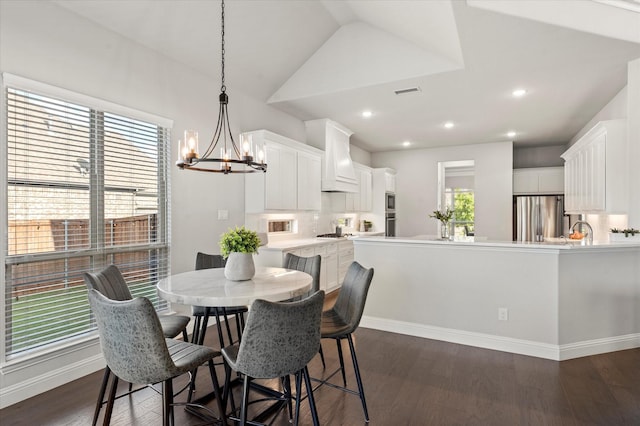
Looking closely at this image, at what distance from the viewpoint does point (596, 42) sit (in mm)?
3045

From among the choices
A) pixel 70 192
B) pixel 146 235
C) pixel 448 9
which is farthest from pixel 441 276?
pixel 70 192

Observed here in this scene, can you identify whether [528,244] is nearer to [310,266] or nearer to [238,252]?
[310,266]

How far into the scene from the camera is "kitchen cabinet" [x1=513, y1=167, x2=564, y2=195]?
6.91 metres

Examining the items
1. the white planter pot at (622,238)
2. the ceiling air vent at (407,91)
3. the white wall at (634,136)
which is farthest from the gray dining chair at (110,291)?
the white wall at (634,136)

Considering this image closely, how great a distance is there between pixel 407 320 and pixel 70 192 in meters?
3.40

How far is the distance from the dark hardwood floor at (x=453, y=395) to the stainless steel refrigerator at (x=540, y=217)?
3.90 metres

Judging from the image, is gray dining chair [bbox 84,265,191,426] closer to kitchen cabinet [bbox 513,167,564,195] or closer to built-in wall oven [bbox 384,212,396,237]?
built-in wall oven [bbox 384,212,396,237]

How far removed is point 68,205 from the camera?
9.25 feet

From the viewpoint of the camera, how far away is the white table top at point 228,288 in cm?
194

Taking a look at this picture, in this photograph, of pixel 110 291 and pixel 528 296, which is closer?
pixel 110 291

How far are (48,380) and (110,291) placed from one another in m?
1.12

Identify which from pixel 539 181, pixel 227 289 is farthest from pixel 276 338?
pixel 539 181

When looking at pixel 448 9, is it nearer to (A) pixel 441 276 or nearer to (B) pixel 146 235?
(A) pixel 441 276

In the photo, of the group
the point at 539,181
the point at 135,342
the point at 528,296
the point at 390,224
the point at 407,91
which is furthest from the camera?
the point at 390,224
